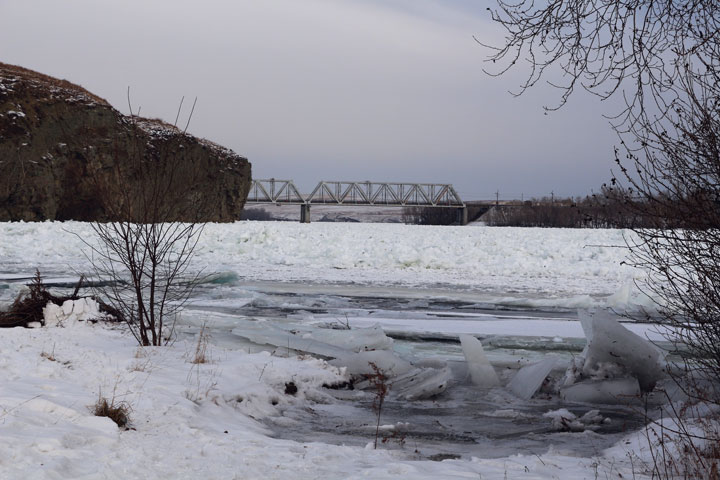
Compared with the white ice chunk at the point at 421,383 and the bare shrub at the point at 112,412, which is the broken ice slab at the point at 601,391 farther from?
the bare shrub at the point at 112,412

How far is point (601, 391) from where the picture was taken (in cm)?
605

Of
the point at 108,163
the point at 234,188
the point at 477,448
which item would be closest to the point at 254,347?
the point at 477,448

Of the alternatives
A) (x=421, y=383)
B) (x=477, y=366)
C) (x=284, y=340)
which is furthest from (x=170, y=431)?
(x=284, y=340)

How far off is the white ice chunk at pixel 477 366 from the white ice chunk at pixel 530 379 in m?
0.21

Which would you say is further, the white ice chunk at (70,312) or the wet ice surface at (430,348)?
the white ice chunk at (70,312)

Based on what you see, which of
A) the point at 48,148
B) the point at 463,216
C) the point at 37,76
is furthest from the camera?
the point at 463,216

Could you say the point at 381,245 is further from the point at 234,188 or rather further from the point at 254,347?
the point at 234,188

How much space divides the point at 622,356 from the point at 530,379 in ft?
3.09

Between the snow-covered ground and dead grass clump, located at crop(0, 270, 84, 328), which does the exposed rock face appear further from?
dead grass clump, located at crop(0, 270, 84, 328)

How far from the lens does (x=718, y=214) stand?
4.05 meters

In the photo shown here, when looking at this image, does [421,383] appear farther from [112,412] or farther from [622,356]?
[112,412]

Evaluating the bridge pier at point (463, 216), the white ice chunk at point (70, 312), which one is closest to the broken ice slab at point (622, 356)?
the white ice chunk at point (70, 312)

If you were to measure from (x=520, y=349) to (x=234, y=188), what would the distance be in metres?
31.9

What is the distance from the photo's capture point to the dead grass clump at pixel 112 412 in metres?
4.20
